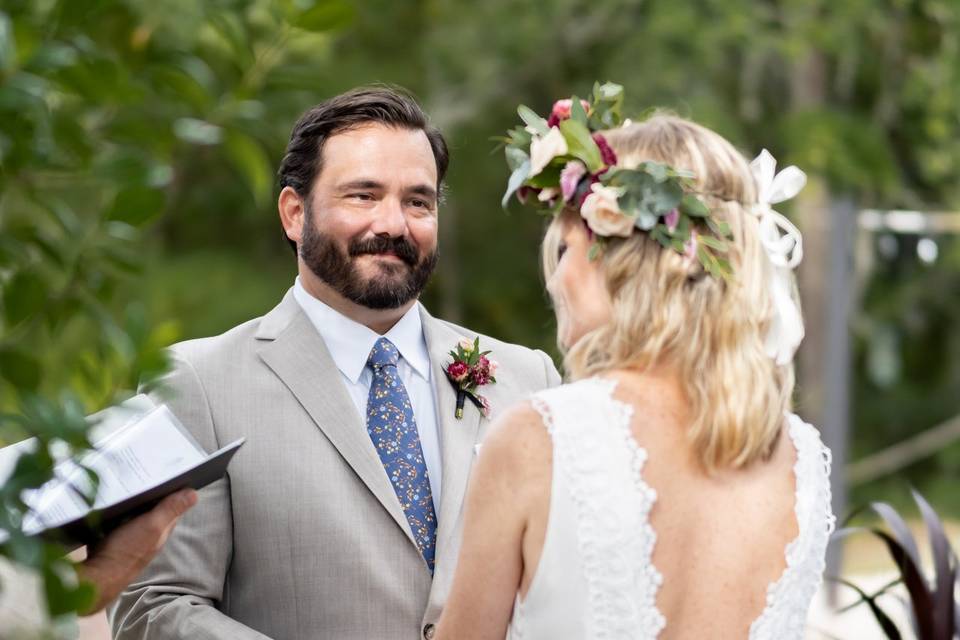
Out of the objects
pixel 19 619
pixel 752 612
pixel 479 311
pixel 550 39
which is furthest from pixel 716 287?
pixel 479 311

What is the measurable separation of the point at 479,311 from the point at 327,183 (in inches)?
526

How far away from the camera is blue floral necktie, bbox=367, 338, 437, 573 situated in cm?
273

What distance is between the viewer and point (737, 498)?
2037 millimetres

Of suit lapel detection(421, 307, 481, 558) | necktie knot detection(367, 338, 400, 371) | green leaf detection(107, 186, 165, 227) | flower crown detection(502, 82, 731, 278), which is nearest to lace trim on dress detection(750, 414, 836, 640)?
flower crown detection(502, 82, 731, 278)

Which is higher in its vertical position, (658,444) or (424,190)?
(424,190)

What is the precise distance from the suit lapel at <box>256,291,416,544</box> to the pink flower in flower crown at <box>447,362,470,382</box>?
0.87ft

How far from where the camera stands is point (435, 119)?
1260cm

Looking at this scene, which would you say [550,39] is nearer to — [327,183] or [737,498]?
[327,183]

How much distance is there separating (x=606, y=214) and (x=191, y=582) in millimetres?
1116

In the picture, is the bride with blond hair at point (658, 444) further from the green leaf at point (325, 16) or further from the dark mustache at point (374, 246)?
the green leaf at point (325, 16)

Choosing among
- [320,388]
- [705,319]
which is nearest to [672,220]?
[705,319]

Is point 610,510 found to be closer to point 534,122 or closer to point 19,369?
point 534,122

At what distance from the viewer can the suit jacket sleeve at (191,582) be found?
247 cm

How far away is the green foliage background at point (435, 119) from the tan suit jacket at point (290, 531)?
35 centimetres
